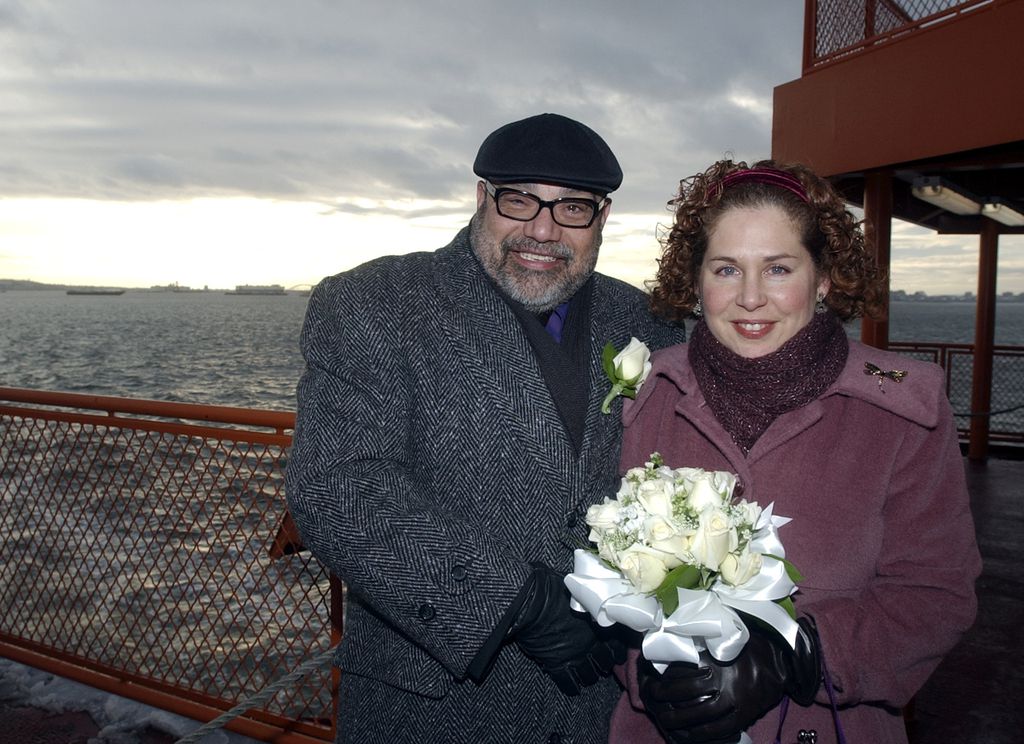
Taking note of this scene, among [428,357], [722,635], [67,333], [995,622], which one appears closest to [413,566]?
[428,357]

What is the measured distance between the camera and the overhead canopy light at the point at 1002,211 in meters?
8.05

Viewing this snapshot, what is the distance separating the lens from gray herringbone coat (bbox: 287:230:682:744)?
1844 millimetres

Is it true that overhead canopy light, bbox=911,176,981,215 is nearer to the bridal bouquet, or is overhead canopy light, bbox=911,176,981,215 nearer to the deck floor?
the deck floor

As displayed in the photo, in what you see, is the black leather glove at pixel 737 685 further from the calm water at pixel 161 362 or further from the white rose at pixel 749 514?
the calm water at pixel 161 362

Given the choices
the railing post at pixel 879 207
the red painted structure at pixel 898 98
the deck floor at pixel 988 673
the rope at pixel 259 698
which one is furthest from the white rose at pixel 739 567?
the railing post at pixel 879 207

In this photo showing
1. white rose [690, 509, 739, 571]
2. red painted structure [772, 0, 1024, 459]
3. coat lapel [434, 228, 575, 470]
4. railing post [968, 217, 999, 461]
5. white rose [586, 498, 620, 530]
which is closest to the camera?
white rose [690, 509, 739, 571]

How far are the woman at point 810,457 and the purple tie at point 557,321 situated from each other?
1.02 ft

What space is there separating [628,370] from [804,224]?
56 centimetres

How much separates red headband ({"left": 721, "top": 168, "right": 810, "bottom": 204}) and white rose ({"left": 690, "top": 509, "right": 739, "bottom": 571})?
942mm

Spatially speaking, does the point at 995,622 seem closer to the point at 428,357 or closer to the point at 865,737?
the point at 865,737

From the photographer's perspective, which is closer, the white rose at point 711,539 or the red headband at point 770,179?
the white rose at point 711,539

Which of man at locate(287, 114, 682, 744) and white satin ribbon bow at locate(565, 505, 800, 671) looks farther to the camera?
man at locate(287, 114, 682, 744)

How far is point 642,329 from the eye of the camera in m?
2.56

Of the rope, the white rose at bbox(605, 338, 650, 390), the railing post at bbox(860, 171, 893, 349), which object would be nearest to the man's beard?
the white rose at bbox(605, 338, 650, 390)
